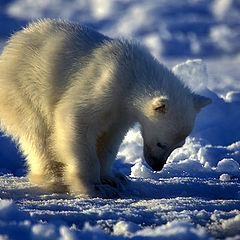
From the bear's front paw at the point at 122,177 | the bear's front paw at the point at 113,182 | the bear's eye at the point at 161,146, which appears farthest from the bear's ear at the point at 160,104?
the bear's front paw at the point at 122,177

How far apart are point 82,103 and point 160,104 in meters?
0.87

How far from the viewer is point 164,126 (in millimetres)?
3961

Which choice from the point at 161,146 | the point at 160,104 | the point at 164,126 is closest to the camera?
the point at 160,104

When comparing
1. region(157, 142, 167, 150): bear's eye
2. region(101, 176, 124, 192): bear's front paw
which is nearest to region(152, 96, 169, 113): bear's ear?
region(157, 142, 167, 150): bear's eye

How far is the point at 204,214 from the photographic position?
259 centimetres

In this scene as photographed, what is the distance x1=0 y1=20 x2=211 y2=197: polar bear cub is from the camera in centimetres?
396

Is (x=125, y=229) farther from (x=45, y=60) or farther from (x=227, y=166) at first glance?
(x=227, y=166)

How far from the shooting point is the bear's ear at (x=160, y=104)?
12.3 feet

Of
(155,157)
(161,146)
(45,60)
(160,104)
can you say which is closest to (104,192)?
(155,157)

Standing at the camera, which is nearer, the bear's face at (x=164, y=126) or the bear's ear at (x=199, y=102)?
the bear's face at (x=164, y=126)

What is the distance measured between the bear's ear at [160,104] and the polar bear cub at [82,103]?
0.03 feet

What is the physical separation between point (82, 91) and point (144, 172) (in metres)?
3.04

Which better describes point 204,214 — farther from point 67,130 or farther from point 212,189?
point 212,189

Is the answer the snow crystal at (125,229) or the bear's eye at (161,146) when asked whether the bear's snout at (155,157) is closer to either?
the bear's eye at (161,146)
